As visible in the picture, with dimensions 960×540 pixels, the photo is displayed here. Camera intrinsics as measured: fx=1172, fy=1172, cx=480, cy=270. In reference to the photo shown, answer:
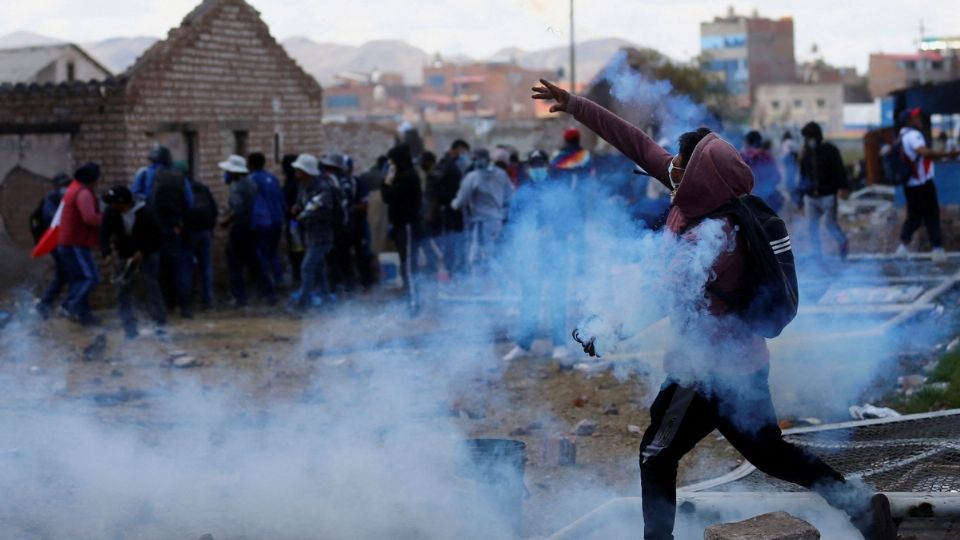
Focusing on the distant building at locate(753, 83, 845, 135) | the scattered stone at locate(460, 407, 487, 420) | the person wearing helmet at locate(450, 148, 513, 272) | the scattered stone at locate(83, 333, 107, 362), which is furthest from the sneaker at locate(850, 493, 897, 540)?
the distant building at locate(753, 83, 845, 135)

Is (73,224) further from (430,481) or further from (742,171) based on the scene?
(742,171)

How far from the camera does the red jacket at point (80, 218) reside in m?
11.2

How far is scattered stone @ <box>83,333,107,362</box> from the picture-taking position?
1027cm

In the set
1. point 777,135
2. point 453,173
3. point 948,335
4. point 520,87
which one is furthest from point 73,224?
point 520,87

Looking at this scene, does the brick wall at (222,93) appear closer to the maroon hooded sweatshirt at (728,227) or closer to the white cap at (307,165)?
the white cap at (307,165)

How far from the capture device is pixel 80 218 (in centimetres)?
1140

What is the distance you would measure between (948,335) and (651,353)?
7.19 feet

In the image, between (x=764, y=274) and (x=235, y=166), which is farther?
(x=235, y=166)

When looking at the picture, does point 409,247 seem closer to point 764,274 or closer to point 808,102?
point 764,274

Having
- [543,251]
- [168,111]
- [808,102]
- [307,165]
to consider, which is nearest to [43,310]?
[307,165]

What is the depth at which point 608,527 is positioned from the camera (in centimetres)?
491

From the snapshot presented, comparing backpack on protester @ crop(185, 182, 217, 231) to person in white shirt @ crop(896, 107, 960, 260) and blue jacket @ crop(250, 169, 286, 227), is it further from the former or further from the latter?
person in white shirt @ crop(896, 107, 960, 260)

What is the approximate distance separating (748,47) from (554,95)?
81591mm

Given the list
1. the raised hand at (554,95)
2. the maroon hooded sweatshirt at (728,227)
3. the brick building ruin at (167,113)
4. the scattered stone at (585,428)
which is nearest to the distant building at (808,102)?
the brick building ruin at (167,113)
